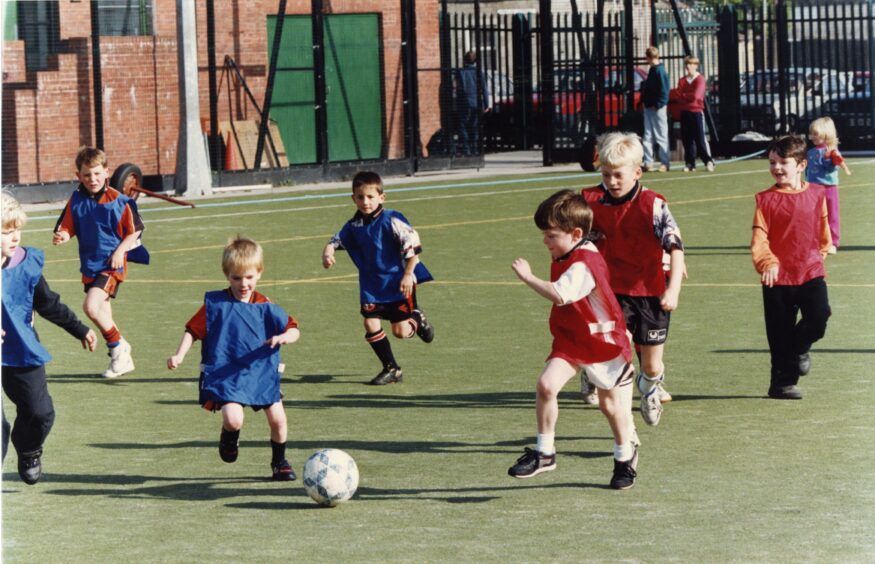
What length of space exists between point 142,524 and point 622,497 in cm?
206

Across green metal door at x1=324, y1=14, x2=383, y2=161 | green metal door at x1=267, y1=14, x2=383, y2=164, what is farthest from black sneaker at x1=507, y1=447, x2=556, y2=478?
green metal door at x1=324, y1=14, x2=383, y2=161

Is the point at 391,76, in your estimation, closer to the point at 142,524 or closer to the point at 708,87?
the point at 708,87

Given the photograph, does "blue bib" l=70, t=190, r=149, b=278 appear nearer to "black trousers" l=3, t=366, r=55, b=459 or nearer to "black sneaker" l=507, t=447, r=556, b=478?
"black trousers" l=3, t=366, r=55, b=459

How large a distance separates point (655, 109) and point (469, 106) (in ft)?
15.5

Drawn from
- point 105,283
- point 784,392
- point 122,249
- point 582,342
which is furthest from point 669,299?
point 105,283

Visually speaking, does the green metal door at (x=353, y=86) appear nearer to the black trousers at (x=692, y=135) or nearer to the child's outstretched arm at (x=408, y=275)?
the black trousers at (x=692, y=135)

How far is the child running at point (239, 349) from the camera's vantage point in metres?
7.55

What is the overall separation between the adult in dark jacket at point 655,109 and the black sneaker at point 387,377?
60.5 feet

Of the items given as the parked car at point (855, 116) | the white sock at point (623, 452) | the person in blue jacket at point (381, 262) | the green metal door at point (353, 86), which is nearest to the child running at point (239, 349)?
the white sock at point (623, 452)

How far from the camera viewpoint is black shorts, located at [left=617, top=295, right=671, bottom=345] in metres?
8.64

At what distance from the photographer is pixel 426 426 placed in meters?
9.02

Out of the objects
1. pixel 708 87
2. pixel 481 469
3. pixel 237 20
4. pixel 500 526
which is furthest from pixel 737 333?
pixel 708 87

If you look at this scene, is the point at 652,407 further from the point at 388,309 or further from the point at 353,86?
the point at 353,86

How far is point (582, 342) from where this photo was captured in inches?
292
